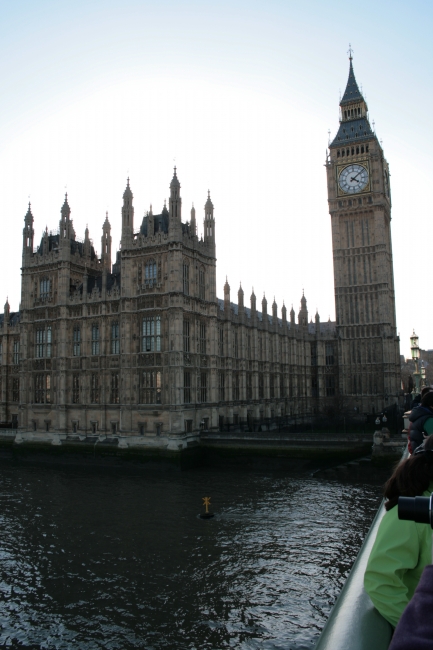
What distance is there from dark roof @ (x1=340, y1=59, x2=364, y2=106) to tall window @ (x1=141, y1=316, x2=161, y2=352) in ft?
228

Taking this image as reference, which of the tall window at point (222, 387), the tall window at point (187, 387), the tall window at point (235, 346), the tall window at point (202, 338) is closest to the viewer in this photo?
the tall window at point (187, 387)

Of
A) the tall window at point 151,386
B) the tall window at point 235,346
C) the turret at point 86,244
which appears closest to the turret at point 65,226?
the turret at point 86,244

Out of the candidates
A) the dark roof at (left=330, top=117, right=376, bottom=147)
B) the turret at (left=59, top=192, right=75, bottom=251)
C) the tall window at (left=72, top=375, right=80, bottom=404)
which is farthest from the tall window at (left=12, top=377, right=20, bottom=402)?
the dark roof at (left=330, top=117, right=376, bottom=147)

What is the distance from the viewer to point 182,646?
1591 centimetres

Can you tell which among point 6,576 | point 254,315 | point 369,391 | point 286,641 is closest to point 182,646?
point 286,641

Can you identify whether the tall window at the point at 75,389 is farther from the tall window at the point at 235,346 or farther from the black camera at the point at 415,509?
the black camera at the point at 415,509

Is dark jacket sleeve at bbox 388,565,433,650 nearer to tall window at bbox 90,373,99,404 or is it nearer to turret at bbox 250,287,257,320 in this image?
tall window at bbox 90,373,99,404

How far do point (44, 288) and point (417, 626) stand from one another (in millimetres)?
59613

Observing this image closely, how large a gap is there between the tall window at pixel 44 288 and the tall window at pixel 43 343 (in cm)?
370

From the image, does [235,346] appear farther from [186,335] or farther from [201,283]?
[186,335]

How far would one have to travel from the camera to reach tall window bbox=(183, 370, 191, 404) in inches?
1927

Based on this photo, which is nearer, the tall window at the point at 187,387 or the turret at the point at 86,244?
the tall window at the point at 187,387

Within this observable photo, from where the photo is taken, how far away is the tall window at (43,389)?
184ft

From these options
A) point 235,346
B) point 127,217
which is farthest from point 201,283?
point 235,346
